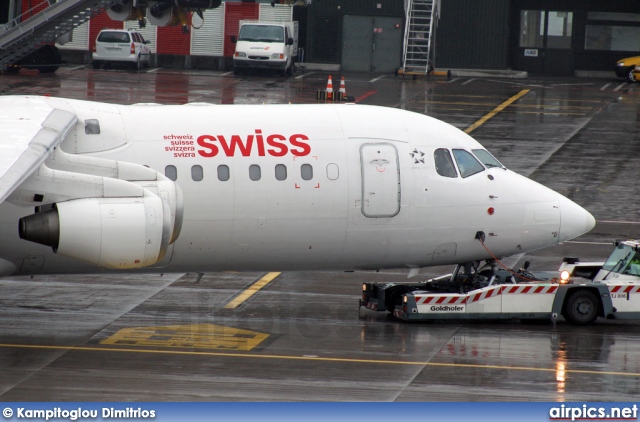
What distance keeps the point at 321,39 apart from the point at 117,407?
5370cm

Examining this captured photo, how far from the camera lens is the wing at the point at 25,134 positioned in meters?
15.9

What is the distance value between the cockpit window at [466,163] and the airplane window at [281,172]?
11.5 ft

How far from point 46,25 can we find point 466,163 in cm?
2826

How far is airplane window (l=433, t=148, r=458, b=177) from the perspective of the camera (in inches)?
853

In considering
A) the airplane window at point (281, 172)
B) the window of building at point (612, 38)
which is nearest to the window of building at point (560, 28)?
the window of building at point (612, 38)

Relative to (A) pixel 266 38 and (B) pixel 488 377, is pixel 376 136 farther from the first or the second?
(A) pixel 266 38

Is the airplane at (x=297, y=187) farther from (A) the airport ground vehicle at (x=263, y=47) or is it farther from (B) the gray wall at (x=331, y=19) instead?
(B) the gray wall at (x=331, y=19)

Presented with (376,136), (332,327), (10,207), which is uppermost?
(376,136)

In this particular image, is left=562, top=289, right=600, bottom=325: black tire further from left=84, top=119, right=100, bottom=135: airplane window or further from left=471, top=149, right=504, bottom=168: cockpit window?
left=84, top=119, right=100, bottom=135: airplane window

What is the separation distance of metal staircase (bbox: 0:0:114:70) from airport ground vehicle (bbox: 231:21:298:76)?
1607cm

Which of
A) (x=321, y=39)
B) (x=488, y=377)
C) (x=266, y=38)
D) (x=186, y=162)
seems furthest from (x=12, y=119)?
(x=321, y=39)

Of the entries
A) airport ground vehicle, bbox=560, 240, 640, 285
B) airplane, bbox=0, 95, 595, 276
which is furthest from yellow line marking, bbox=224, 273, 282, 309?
airport ground vehicle, bbox=560, 240, 640, 285

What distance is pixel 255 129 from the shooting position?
69.1 ft

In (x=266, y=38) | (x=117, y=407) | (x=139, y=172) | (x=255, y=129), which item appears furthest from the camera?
(x=266, y=38)
